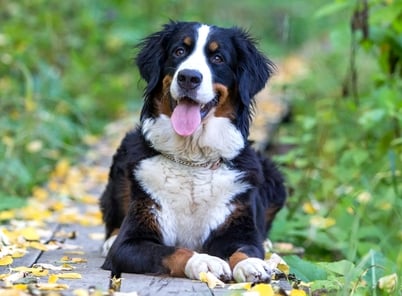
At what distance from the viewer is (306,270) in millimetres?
4555

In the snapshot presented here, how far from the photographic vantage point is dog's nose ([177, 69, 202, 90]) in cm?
454

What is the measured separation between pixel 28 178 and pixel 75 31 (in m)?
5.35

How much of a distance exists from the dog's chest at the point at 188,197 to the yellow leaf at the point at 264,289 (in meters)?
0.98

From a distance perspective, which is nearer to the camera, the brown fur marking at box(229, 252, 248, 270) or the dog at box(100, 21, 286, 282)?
the brown fur marking at box(229, 252, 248, 270)

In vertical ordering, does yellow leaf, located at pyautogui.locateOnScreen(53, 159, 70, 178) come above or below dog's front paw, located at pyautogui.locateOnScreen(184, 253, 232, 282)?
below

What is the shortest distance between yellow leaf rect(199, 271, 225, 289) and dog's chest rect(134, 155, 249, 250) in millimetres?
664

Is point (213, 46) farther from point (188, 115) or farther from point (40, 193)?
point (40, 193)

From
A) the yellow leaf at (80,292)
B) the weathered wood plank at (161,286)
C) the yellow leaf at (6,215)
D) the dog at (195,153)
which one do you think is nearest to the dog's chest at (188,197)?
the dog at (195,153)

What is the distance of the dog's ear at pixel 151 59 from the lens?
495 cm

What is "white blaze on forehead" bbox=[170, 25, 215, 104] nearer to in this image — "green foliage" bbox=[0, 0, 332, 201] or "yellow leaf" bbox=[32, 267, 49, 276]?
"yellow leaf" bbox=[32, 267, 49, 276]

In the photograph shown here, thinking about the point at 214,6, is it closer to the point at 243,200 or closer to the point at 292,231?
the point at 292,231

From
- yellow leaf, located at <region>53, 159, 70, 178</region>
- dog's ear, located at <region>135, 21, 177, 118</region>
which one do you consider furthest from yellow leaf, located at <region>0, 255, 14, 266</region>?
yellow leaf, located at <region>53, 159, 70, 178</region>

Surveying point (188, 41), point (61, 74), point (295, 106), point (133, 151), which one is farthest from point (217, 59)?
point (61, 74)

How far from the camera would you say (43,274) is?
412 cm
